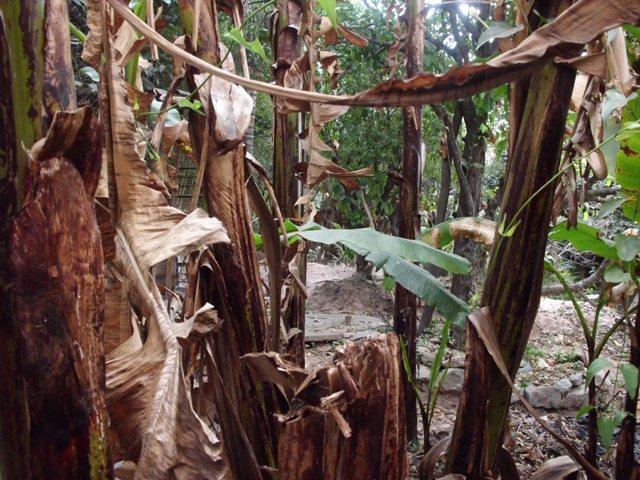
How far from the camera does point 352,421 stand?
1.47ft

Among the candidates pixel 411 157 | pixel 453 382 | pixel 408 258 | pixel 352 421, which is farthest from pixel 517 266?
pixel 453 382

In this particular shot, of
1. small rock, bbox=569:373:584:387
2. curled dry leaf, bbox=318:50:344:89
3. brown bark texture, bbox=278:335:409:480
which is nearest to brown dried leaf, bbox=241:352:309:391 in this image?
brown bark texture, bbox=278:335:409:480

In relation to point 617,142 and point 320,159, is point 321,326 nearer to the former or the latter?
point 320,159

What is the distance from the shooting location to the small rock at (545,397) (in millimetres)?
2205

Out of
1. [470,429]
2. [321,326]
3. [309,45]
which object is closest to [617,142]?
[470,429]

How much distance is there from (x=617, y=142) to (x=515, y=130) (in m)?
0.14

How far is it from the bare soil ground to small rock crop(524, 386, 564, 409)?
0.03 meters

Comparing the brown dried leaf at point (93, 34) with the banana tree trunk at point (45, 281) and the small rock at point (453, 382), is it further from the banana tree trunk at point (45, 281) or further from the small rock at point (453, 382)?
the small rock at point (453, 382)

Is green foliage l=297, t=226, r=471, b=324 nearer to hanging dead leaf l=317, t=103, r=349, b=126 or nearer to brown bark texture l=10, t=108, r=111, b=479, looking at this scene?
hanging dead leaf l=317, t=103, r=349, b=126

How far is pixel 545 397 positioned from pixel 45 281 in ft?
7.59

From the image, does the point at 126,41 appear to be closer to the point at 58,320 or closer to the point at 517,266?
the point at 58,320

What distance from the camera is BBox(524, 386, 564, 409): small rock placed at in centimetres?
221

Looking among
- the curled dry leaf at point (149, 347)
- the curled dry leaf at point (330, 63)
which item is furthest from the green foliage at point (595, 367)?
the curled dry leaf at point (330, 63)

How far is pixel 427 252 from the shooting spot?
0.84 metres
